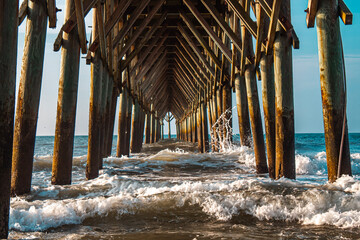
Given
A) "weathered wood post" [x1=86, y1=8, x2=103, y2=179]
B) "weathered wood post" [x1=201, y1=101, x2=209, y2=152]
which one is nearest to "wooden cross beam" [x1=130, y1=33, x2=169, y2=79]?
"weathered wood post" [x1=201, y1=101, x2=209, y2=152]

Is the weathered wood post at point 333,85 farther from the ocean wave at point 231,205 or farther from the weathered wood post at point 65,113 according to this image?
the weathered wood post at point 65,113

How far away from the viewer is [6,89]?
221 centimetres

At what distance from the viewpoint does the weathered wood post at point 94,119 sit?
550cm

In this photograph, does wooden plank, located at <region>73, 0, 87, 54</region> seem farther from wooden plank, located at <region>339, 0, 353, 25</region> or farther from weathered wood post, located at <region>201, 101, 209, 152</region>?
weathered wood post, located at <region>201, 101, 209, 152</region>

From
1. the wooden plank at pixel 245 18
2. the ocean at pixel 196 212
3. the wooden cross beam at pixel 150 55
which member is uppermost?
the wooden cross beam at pixel 150 55

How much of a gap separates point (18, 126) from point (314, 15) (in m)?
3.51

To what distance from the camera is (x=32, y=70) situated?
3.89 metres

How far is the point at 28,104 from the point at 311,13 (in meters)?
3.31

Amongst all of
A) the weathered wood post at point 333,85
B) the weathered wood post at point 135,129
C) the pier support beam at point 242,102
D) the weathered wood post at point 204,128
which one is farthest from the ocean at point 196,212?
the weathered wood post at point 204,128

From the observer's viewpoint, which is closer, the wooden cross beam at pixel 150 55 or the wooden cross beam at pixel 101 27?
the wooden cross beam at pixel 101 27

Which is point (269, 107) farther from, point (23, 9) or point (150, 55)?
point (150, 55)

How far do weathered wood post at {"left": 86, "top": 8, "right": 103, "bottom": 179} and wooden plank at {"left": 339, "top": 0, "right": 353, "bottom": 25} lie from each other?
3.69 meters

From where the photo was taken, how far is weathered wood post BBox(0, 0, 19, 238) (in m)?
2.20

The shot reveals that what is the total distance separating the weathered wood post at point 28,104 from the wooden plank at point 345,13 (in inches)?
133
